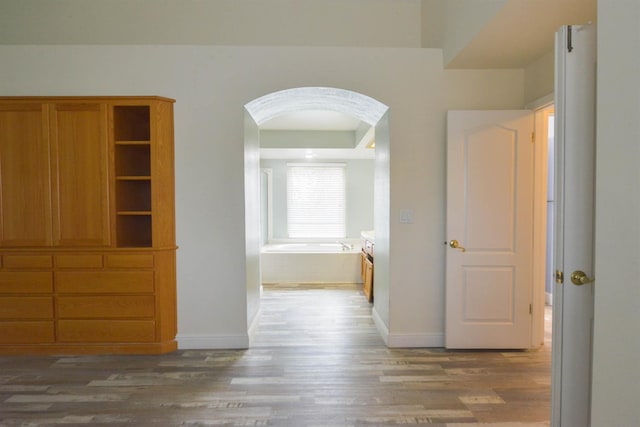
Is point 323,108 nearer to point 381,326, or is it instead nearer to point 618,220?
point 381,326

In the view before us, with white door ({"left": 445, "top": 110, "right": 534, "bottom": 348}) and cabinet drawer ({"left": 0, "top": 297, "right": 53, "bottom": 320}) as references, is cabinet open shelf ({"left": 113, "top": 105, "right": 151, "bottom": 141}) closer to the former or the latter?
cabinet drawer ({"left": 0, "top": 297, "right": 53, "bottom": 320})

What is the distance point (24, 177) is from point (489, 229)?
3852mm

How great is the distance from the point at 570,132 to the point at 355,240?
526 cm

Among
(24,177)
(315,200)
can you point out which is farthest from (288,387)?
(315,200)

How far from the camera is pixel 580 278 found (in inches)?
61.5

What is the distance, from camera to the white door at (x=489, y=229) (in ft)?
9.55

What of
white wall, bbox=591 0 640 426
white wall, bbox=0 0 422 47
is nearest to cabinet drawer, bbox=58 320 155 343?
white wall, bbox=0 0 422 47

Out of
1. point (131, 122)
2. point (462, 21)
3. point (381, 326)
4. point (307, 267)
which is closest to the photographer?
point (462, 21)

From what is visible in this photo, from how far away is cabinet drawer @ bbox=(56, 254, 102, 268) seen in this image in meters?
2.88

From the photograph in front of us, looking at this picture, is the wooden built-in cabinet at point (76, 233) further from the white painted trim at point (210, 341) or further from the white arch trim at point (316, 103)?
the white arch trim at point (316, 103)

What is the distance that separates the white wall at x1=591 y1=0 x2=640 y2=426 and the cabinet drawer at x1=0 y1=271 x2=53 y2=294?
3623mm

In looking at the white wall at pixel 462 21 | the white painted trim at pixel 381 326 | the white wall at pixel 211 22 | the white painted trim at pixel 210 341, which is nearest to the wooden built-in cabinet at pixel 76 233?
the white painted trim at pixel 210 341

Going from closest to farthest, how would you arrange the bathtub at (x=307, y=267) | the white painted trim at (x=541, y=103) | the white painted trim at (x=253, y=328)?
the white painted trim at (x=541, y=103) → the white painted trim at (x=253, y=328) → the bathtub at (x=307, y=267)

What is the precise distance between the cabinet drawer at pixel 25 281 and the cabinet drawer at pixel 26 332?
0.90 ft
